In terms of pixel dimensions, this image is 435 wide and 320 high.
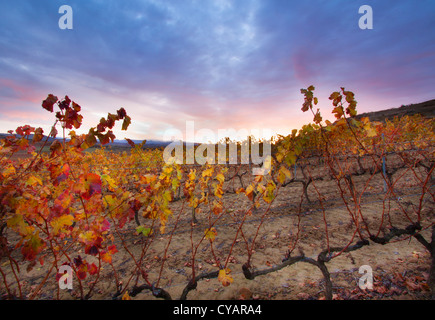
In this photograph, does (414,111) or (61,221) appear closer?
(61,221)

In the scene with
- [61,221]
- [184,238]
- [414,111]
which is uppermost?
[414,111]

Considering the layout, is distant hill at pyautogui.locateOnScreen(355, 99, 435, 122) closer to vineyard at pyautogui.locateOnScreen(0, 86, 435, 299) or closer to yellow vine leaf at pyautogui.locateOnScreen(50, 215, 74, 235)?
vineyard at pyautogui.locateOnScreen(0, 86, 435, 299)

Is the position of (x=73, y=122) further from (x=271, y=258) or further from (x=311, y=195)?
(x=311, y=195)

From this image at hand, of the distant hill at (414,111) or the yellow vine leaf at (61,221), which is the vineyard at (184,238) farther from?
the distant hill at (414,111)

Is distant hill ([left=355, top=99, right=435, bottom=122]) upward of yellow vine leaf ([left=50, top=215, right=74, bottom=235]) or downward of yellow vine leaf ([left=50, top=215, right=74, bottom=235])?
upward

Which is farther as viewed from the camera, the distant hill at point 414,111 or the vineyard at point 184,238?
the distant hill at point 414,111

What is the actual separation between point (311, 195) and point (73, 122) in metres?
7.10

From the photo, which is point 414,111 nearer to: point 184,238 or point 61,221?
point 184,238

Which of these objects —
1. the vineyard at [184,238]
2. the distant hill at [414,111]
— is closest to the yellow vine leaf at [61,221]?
the vineyard at [184,238]

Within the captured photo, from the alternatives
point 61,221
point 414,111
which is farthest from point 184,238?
point 414,111

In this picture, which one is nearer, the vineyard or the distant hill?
the vineyard

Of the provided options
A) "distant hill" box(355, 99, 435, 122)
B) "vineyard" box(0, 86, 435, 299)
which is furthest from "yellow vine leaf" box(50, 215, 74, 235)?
"distant hill" box(355, 99, 435, 122)

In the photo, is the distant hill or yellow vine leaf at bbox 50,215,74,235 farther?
the distant hill
